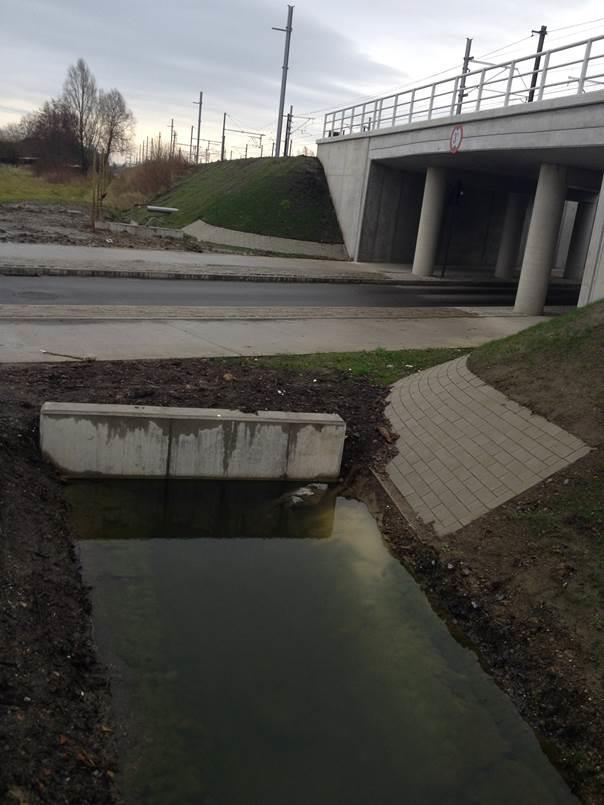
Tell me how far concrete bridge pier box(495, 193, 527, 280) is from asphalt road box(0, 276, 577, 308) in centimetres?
631

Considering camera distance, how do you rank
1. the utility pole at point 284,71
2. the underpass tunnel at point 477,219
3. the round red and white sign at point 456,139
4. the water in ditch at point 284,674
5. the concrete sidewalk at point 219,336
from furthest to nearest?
the utility pole at point 284,71, the round red and white sign at point 456,139, the underpass tunnel at point 477,219, the concrete sidewalk at point 219,336, the water in ditch at point 284,674

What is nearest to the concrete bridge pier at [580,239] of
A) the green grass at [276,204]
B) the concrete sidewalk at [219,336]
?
the green grass at [276,204]

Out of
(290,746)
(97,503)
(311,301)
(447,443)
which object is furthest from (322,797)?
(311,301)

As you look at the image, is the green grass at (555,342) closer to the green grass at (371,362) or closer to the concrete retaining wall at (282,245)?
the green grass at (371,362)

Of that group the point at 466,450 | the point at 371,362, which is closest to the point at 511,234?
the point at 371,362

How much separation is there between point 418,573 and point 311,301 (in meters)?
13.9

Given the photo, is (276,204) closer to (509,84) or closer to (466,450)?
(509,84)

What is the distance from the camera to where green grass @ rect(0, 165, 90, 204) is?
54.2 metres

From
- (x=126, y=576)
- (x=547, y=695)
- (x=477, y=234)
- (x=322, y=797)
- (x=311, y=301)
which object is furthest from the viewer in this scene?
(x=477, y=234)

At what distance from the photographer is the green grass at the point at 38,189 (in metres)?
54.2

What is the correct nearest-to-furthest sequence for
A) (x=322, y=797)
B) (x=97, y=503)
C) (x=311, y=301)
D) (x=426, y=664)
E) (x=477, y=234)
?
(x=322, y=797), (x=426, y=664), (x=97, y=503), (x=311, y=301), (x=477, y=234)

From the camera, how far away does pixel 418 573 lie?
7.69m

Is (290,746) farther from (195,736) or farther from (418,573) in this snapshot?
(418,573)

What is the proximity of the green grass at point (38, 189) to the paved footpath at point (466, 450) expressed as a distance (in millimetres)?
45836
